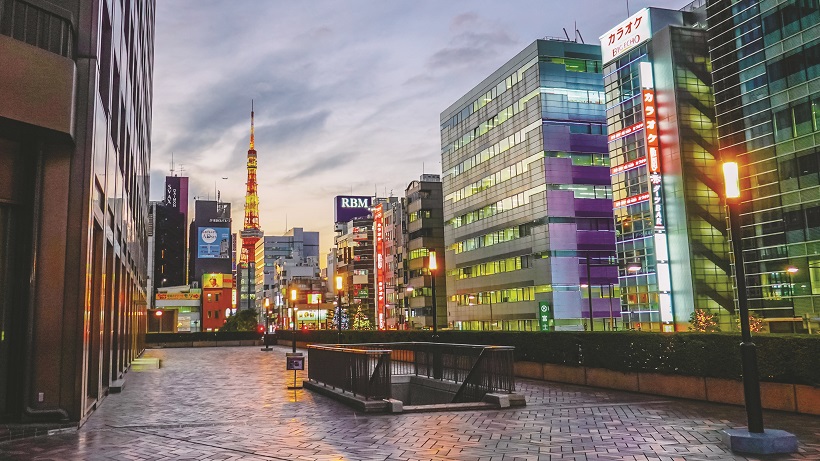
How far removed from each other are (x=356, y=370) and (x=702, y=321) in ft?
142

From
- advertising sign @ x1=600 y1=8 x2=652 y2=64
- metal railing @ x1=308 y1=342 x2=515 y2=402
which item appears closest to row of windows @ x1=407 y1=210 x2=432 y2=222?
advertising sign @ x1=600 y1=8 x2=652 y2=64

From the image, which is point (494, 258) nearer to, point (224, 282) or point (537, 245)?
point (537, 245)

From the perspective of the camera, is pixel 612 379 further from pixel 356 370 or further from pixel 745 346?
pixel 745 346

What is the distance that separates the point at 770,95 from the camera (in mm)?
48344

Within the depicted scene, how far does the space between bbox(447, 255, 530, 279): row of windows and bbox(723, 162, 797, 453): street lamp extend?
2659 inches

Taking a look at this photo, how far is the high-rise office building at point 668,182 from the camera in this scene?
5653cm

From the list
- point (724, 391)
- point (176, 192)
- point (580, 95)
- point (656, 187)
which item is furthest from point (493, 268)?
point (176, 192)

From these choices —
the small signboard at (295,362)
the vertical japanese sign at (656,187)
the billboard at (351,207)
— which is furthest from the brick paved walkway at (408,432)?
the billboard at (351,207)

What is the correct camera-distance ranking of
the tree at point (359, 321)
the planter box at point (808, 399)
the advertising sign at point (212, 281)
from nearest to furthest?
the planter box at point (808, 399)
the tree at point (359, 321)
the advertising sign at point (212, 281)

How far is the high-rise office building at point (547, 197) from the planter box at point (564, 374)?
51.1 metres

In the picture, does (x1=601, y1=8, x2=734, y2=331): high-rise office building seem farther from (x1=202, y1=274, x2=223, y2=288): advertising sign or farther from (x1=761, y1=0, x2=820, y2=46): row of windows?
(x1=202, y1=274, x2=223, y2=288): advertising sign

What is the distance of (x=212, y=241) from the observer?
524 feet

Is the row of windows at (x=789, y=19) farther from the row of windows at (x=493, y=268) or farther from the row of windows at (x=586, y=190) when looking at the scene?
the row of windows at (x=493, y=268)

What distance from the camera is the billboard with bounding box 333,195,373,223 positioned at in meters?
153
